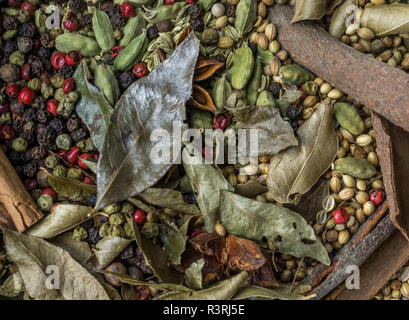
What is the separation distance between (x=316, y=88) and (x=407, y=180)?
0.50m

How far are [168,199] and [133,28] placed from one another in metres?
0.71

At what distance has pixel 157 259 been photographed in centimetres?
164

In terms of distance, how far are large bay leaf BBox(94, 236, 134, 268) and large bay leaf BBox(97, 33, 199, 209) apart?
179 mm

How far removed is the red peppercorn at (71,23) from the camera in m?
1.80

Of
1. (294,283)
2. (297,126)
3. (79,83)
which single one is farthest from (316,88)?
(79,83)

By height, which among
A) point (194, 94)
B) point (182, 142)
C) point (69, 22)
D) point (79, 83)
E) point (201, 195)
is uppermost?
point (69, 22)

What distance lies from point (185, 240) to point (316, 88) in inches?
31.5

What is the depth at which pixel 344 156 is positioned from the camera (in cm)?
176

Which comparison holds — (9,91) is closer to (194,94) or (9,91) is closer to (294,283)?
(194,94)

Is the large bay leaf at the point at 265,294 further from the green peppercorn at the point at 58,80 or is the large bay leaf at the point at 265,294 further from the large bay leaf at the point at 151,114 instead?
the green peppercorn at the point at 58,80

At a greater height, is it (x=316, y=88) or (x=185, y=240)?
(x=316, y=88)

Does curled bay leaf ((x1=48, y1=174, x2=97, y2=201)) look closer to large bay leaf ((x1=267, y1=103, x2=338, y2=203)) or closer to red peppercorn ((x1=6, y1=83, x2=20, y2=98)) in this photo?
red peppercorn ((x1=6, y1=83, x2=20, y2=98))

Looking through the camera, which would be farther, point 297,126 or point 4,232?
point 297,126

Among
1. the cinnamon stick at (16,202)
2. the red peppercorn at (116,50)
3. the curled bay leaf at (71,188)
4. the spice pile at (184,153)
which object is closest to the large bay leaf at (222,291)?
the spice pile at (184,153)
